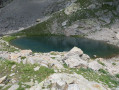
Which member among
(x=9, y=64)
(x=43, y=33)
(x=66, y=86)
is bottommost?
(x=43, y=33)

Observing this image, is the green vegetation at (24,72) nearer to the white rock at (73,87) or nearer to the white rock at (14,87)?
the white rock at (14,87)

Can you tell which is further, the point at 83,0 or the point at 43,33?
the point at 83,0

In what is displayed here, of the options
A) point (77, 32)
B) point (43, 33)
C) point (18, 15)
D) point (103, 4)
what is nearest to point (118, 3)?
point (103, 4)

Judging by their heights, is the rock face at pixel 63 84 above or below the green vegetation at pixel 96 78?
above

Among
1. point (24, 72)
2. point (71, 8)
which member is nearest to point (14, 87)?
point (24, 72)

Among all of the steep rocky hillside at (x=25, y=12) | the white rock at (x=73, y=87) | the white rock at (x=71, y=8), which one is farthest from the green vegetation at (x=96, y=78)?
the steep rocky hillside at (x=25, y=12)

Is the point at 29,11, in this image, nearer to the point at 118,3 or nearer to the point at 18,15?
the point at 18,15

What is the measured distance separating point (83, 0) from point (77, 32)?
2875 centimetres

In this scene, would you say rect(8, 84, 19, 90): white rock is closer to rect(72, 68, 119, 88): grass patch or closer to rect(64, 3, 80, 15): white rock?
rect(72, 68, 119, 88): grass patch

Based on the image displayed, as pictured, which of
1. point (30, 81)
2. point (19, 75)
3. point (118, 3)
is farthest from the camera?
point (118, 3)

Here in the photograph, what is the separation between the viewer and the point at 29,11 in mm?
107062

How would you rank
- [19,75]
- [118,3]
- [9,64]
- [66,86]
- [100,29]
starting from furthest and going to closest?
[118,3], [100,29], [9,64], [19,75], [66,86]

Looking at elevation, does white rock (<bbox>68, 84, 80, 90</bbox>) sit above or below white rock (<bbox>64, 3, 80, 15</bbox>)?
above

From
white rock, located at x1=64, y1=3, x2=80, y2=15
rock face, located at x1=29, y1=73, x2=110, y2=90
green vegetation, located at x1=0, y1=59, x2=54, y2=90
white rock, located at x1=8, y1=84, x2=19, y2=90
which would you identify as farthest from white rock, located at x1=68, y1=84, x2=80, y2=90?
white rock, located at x1=64, y1=3, x2=80, y2=15
